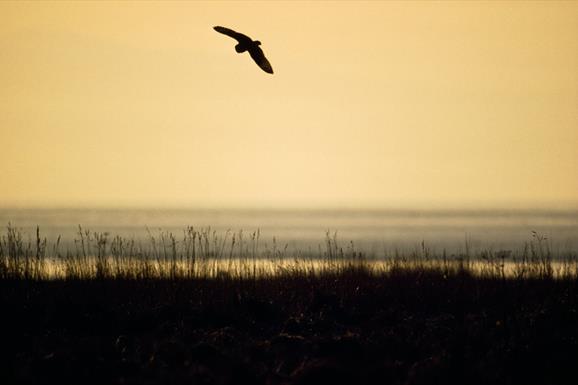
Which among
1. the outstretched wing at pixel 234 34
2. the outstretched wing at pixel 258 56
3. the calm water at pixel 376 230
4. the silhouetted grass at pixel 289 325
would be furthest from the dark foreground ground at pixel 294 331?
the calm water at pixel 376 230

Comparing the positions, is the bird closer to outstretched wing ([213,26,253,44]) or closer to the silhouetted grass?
outstretched wing ([213,26,253,44])

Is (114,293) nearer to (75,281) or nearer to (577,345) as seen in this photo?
(75,281)

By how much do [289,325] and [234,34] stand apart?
4.12 metres

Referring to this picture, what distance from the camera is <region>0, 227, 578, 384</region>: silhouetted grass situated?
8.80 m

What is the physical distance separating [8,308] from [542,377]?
6727 mm

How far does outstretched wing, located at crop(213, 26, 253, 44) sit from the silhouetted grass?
3.49 meters

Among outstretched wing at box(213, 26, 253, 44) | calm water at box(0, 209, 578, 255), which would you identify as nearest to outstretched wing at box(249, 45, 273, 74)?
outstretched wing at box(213, 26, 253, 44)

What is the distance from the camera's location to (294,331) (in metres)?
11.0

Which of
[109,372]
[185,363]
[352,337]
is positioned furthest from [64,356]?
[352,337]

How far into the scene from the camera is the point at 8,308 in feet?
40.0

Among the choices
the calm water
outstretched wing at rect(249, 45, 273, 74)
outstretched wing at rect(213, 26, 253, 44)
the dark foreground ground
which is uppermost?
outstretched wing at rect(213, 26, 253, 44)

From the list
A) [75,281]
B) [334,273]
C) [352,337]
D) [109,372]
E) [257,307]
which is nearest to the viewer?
[109,372]

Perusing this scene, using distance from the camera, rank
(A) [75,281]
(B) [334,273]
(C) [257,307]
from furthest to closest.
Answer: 1. (B) [334,273]
2. (A) [75,281]
3. (C) [257,307]

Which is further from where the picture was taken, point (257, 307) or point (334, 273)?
point (334, 273)
